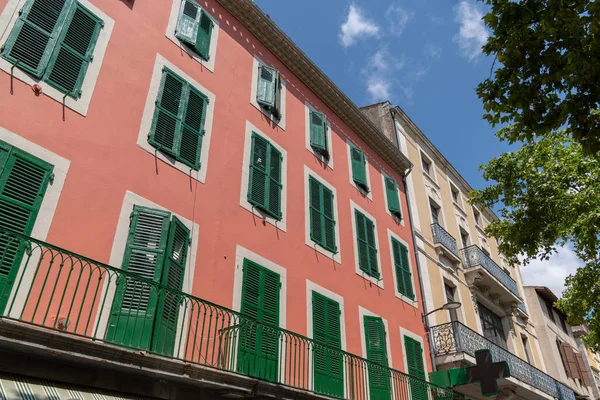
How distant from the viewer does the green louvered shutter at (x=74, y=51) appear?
7.95 meters

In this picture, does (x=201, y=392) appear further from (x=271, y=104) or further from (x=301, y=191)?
(x=271, y=104)

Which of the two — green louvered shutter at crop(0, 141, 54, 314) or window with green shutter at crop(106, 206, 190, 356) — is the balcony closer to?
window with green shutter at crop(106, 206, 190, 356)

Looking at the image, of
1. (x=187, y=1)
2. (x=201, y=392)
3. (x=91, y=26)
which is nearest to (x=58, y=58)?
(x=91, y=26)

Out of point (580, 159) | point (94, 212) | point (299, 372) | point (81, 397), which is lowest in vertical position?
point (81, 397)

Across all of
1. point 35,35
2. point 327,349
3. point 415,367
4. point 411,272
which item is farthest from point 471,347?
point 35,35

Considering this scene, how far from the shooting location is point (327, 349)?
34.3ft

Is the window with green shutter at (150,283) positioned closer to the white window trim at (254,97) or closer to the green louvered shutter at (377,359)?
the white window trim at (254,97)

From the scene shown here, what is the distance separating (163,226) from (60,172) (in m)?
1.76

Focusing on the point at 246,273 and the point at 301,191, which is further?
the point at 301,191

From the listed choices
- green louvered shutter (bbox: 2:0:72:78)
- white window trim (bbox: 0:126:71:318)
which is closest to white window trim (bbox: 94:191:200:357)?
white window trim (bbox: 0:126:71:318)

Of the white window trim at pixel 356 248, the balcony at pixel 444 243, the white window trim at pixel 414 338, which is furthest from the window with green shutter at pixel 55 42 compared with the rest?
the balcony at pixel 444 243

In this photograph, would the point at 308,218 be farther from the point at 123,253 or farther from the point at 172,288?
the point at 123,253

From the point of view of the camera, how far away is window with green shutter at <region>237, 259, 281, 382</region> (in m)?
8.62

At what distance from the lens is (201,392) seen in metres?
7.62
